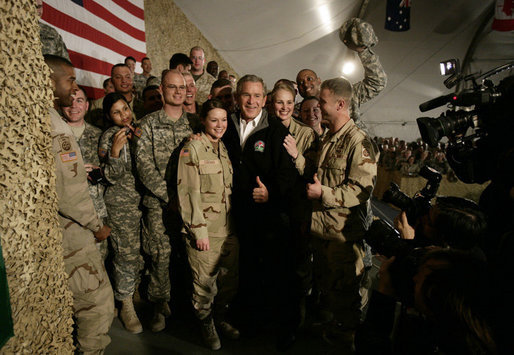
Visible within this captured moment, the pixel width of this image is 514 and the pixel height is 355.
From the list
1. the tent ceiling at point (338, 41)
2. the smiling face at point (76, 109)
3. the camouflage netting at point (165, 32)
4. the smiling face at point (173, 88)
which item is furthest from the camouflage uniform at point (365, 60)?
the camouflage netting at point (165, 32)

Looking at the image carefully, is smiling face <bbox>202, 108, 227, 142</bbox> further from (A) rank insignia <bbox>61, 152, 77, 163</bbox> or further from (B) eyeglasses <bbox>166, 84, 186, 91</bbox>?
(A) rank insignia <bbox>61, 152, 77, 163</bbox>

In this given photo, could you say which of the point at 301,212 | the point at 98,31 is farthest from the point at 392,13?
the point at 301,212

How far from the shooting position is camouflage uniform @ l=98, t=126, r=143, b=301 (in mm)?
2141

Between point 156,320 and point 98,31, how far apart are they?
11.6 feet

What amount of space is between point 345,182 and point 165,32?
6.12 meters

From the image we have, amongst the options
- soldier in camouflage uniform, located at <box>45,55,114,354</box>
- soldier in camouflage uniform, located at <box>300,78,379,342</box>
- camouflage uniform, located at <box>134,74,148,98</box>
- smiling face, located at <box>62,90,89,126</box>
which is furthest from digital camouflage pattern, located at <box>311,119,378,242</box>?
camouflage uniform, located at <box>134,74,148,98</box>

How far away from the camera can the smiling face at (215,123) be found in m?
1.85

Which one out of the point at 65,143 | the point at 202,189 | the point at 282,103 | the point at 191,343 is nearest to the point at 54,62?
the point at 65,143

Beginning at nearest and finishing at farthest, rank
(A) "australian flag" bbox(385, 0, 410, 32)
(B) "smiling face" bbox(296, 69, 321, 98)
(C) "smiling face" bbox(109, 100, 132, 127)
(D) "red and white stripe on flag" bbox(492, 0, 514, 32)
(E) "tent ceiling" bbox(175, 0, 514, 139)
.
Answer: (C) "smiling face" bbox(109, 100, 132, 127) → (B) "smiling face" bbox(296, 69, 321, 98) → (E) "tent ceiling" bbox(175, 0, 514, 139) → (D) "red and white stripe on flag" bbox(492, 0, 514, 32) → (A) "australian flag" bbox(385, 0, 410, 32)

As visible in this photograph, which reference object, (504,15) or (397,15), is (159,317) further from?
(504,15)

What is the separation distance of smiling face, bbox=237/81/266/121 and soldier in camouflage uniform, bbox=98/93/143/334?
0.89 meters

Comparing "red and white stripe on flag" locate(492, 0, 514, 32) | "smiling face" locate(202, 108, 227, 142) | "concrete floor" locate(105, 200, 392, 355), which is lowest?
"concrete floor" locate(105, 200, 392, 355)

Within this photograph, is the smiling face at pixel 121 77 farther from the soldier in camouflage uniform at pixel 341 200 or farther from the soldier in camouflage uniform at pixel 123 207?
the soldier in camouflage uniform at pixel 341 200

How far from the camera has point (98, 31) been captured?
3.44 metres
